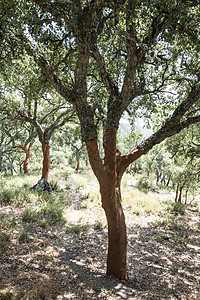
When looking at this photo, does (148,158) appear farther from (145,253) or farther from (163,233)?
(145,253)

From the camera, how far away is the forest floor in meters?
3.37

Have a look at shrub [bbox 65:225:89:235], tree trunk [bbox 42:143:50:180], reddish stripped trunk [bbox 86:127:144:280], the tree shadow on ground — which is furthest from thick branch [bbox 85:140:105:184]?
tree trunk [bbox 42:143:50:180]

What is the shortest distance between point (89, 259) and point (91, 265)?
0.31 metres

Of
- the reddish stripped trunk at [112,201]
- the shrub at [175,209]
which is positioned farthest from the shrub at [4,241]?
the shrub at [175,209]

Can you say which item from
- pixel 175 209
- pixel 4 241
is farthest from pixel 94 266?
pixel 175 209

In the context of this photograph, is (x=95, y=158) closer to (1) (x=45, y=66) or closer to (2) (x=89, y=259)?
(1) (x=45, y=66)

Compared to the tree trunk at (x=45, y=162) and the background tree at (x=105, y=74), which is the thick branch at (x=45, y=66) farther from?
the tree trunk at (x=45, y=162)

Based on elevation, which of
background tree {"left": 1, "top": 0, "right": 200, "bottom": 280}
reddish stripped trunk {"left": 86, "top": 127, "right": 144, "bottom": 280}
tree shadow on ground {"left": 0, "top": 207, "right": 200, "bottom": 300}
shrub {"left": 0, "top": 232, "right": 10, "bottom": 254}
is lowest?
tree shadow on ground {"left": 0, "top": 207, "right": 200, "bottom": 300}

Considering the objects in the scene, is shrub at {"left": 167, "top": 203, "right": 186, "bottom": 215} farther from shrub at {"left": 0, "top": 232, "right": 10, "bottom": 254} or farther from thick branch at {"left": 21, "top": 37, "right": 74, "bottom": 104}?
thick branch at {"left": 21, "top": 37, "right": 74, "bottom": 104}

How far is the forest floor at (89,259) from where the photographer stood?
11.0 ft

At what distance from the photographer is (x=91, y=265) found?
4.90 meters

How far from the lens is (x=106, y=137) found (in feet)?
14.1

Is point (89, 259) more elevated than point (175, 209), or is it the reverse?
point (175, 209)

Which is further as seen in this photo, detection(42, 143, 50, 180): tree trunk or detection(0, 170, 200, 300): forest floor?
detection(42, 143, 50, 180): tree trunk
